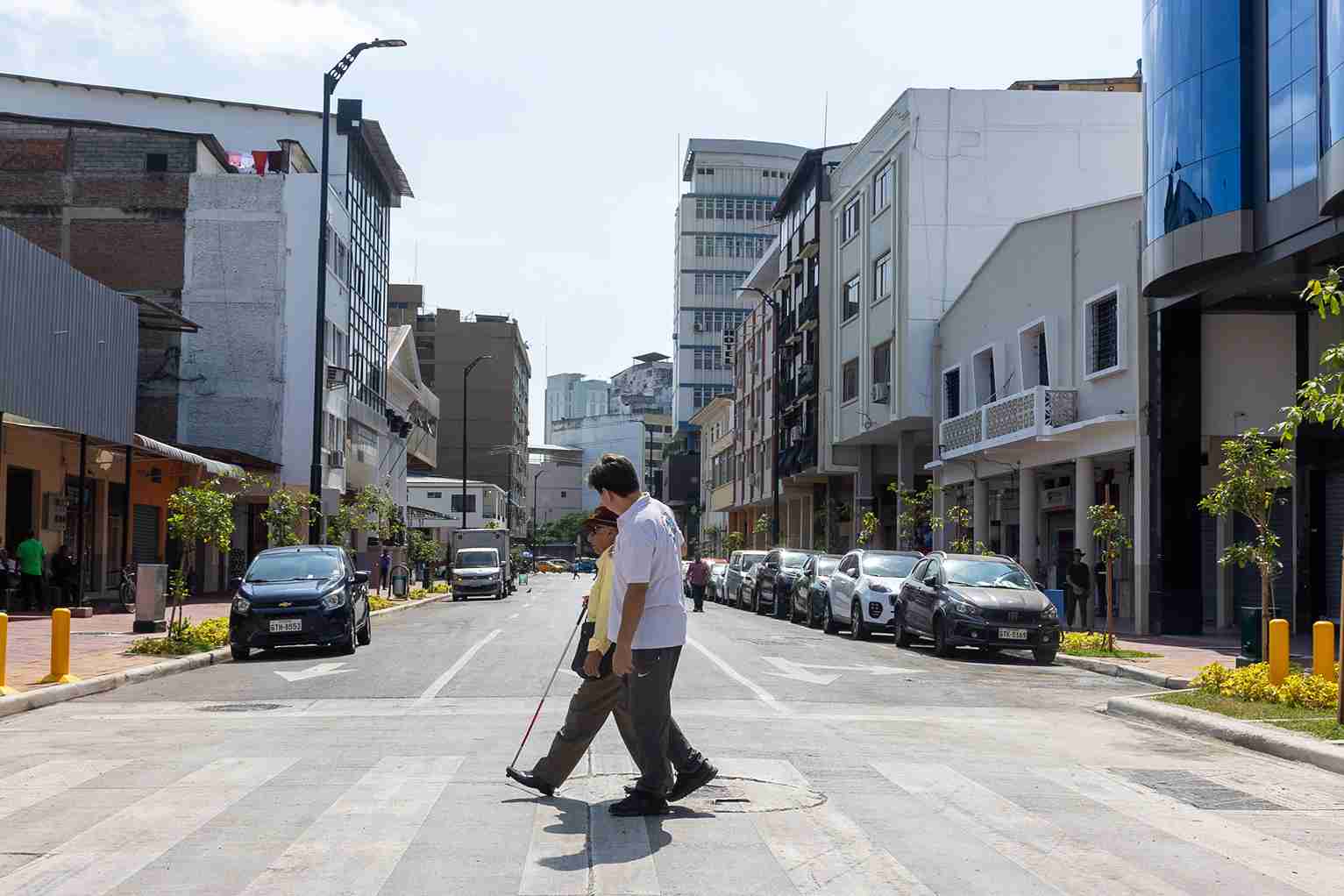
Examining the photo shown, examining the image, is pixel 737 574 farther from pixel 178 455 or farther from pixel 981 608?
pixel 981 608

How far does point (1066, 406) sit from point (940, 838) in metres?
26.6

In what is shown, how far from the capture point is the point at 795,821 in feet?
24.7

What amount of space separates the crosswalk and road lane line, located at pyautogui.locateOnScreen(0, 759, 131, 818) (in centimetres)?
3

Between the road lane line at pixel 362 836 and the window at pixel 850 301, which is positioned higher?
the window at pixel 850 301

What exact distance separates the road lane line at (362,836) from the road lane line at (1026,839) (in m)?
2.89

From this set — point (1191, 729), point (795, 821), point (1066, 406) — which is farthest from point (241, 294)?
point (795, 821)

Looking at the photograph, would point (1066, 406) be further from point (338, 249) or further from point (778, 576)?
point (338, 249)

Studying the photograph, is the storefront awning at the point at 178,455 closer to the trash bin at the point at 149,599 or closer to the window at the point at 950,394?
the trash bin at the point at 149,599

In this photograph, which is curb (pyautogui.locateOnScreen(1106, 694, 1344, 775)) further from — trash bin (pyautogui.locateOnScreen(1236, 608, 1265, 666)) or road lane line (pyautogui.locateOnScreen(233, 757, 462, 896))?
road lane line (pyautogui.locateOnScreen(233, 757, 462, 896))

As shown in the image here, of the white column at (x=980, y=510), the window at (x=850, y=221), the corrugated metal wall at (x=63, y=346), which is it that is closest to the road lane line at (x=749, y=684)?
the corrugated metal wall at (x=63, y=346)

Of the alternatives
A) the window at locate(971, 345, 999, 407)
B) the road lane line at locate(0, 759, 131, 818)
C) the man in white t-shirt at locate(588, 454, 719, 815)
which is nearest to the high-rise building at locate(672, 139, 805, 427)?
the window at locate(971, 345, 999, 407)

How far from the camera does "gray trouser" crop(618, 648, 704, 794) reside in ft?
24.3

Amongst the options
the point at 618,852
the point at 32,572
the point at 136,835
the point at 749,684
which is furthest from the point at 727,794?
the point at 32,572

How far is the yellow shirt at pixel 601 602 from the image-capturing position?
24.9ft
